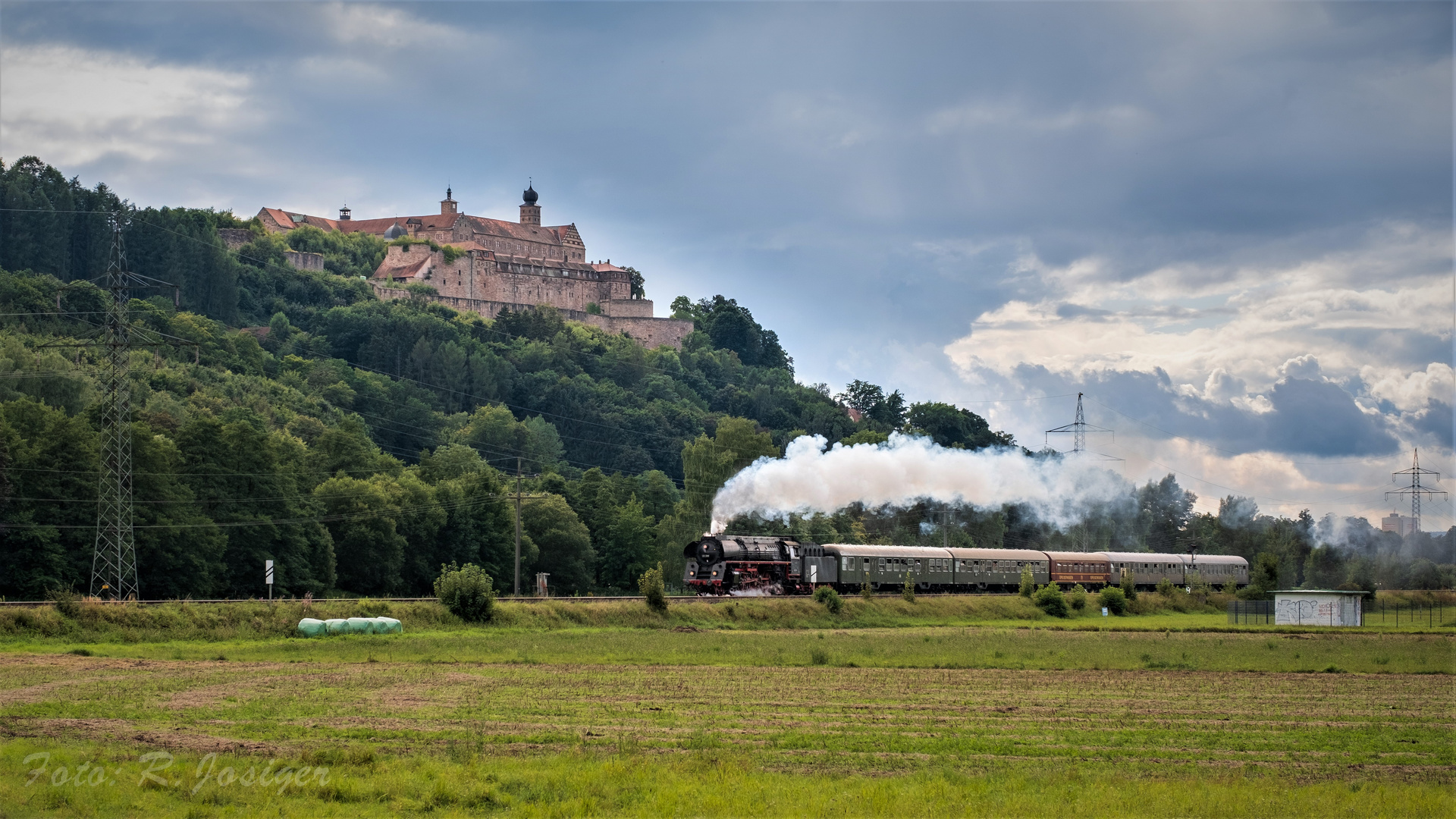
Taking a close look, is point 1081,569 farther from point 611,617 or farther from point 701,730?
point 701,730

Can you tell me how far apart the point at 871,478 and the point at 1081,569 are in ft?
73.0

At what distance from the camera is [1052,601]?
6800 centimetres

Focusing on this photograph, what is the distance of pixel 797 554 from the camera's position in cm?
6247

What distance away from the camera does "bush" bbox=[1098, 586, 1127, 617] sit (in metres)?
68.7

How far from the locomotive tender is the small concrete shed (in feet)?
49.6

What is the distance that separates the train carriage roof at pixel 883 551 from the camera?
63469 millimetres

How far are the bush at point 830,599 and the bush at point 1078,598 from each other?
1713 centimetres

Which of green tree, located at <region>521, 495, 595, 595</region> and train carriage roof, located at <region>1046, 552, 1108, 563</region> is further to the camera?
green tree, located at <region>521, 495, 595, 595</region>

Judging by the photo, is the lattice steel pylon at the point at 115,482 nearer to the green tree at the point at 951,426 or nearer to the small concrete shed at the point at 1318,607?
the small concrete shed at the point at 1318,607

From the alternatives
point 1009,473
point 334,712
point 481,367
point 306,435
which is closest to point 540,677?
point 334,712

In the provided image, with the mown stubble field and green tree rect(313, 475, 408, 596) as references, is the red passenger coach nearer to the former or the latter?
the mown stubble field

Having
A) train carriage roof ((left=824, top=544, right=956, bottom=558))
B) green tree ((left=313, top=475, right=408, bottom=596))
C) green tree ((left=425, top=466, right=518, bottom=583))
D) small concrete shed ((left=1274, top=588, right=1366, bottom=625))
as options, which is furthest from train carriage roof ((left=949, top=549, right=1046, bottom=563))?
green tree ((left=313, top=475, right=408, bottom=596))

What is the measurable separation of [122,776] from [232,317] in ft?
513

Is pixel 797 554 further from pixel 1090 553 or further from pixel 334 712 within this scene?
pixel 334 712
